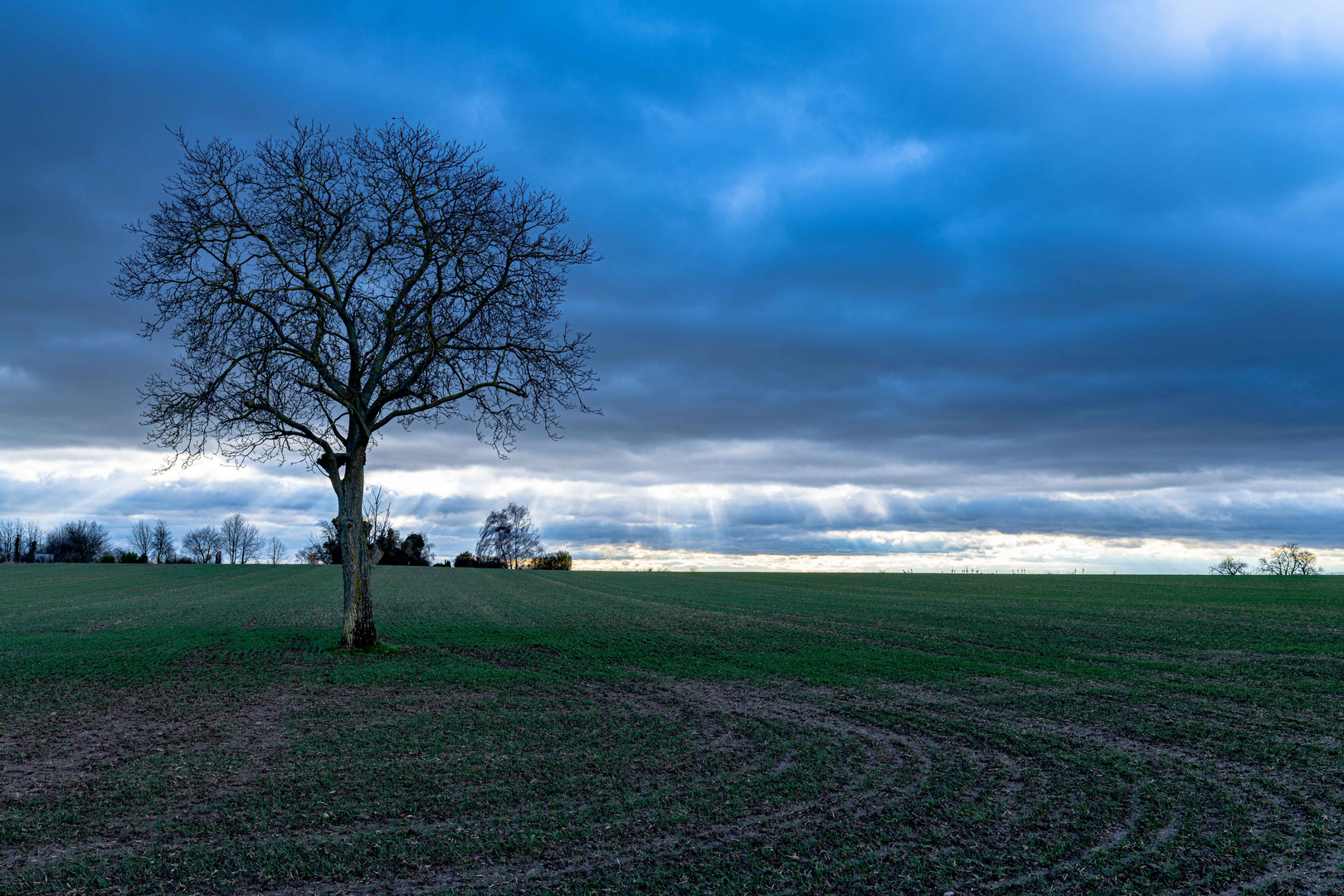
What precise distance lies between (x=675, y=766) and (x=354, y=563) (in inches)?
483

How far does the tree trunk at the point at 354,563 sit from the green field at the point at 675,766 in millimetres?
998

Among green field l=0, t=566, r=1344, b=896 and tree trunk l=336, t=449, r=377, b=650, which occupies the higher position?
tree trunk l=336, t=449, r=377, b=650

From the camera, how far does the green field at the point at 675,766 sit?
5828 mm

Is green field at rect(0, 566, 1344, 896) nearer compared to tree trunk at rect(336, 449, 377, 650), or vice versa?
green field at rect(0, 566, 1344, 896)

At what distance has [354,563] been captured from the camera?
60.4 ft

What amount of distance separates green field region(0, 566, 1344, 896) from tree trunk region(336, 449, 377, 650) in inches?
39.3

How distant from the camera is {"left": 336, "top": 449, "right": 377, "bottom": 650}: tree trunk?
18.5 metres

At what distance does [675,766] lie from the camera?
8.65 meters

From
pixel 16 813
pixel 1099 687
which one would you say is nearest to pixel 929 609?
pixel 1099 687

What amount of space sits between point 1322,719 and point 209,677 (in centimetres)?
1820

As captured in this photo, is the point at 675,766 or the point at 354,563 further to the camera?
the point at 354,563

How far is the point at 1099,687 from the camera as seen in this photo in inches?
546

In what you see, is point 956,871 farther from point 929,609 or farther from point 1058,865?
point 929,609

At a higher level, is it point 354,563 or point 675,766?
point 354,563
